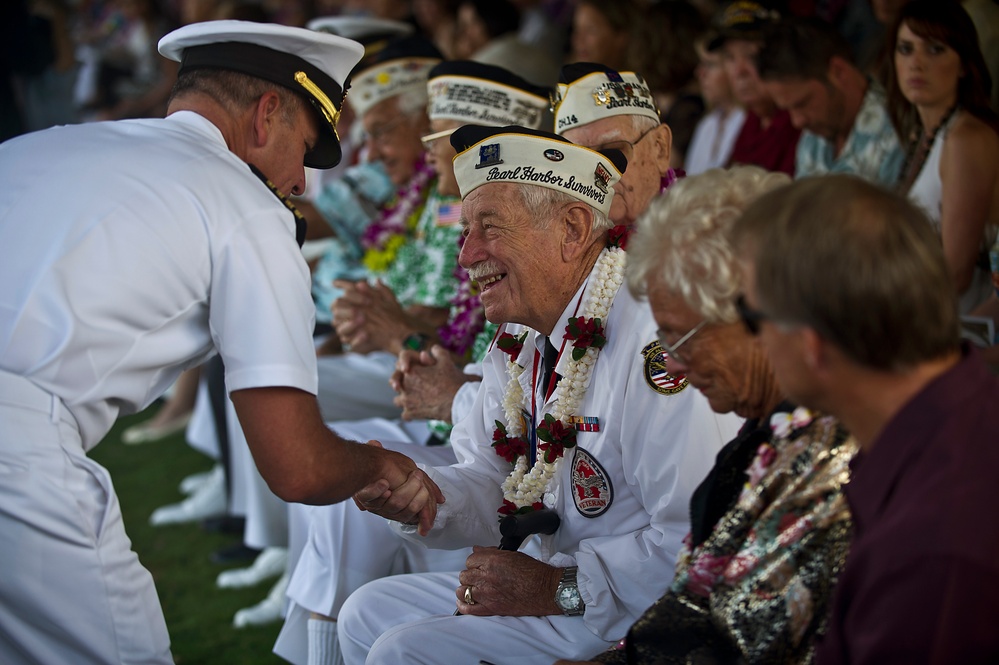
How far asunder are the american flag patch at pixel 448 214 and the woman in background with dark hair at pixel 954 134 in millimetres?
1898

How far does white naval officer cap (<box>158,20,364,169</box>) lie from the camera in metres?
2.36

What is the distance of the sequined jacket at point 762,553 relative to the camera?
1.74 metres

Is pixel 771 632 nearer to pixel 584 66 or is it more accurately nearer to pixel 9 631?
pixel 9 631

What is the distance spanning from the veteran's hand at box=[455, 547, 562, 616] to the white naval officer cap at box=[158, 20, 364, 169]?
1.20m

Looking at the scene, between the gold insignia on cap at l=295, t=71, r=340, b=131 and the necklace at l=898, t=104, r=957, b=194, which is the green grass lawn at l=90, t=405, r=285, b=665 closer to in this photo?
the gold insignia on cap at l=295, t=71, r=340, b=131

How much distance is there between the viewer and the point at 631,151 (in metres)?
3.46

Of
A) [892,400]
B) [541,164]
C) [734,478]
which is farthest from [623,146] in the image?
[892,400]

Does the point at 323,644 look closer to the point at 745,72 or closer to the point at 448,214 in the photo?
the point at 448,214

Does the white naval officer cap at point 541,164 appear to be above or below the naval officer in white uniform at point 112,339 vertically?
above

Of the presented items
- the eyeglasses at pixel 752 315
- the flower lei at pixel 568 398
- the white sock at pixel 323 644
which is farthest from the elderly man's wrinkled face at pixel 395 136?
the eyeglasses at pixel 752 315

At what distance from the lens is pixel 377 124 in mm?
4938

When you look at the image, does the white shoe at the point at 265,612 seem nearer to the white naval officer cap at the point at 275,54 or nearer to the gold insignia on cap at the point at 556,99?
the gold insignia on cap at the point at 556,99

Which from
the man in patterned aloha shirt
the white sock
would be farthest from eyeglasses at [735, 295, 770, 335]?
the man in patterned aloha shirt

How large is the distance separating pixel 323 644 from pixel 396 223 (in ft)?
7.91
